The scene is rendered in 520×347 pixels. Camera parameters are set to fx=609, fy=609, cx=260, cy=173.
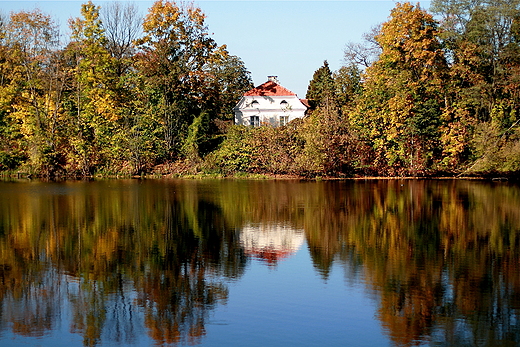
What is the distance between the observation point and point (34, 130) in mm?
42906

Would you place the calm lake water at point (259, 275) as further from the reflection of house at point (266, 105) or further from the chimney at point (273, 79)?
the chimney at point (273, 79)

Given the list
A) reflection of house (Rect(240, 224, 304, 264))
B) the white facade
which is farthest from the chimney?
reflection of house (Rect(240, 224, 304, 264))

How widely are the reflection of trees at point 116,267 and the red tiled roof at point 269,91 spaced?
125 ft

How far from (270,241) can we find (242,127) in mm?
29338

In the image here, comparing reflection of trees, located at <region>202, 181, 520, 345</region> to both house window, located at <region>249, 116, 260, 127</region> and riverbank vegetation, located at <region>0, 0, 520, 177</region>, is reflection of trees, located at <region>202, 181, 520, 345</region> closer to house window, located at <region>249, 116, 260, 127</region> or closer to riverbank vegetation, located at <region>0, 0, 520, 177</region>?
riverbank vegetation, located at <region>0, 0, 520, 177</region>

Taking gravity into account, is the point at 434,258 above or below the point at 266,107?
below

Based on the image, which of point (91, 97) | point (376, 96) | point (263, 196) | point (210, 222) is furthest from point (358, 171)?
point (210, 222)

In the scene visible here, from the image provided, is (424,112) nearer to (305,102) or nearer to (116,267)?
(305,102)

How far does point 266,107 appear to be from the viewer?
6000 cm

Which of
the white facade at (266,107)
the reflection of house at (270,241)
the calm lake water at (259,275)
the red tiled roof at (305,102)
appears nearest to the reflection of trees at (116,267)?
the calm lake water at (259,275)

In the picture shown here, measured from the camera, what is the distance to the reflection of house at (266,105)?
59.8 m

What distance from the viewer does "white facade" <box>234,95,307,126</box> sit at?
59.8 metres

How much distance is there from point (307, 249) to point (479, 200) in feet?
42.1

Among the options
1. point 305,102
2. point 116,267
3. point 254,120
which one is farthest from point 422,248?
point 305,102
